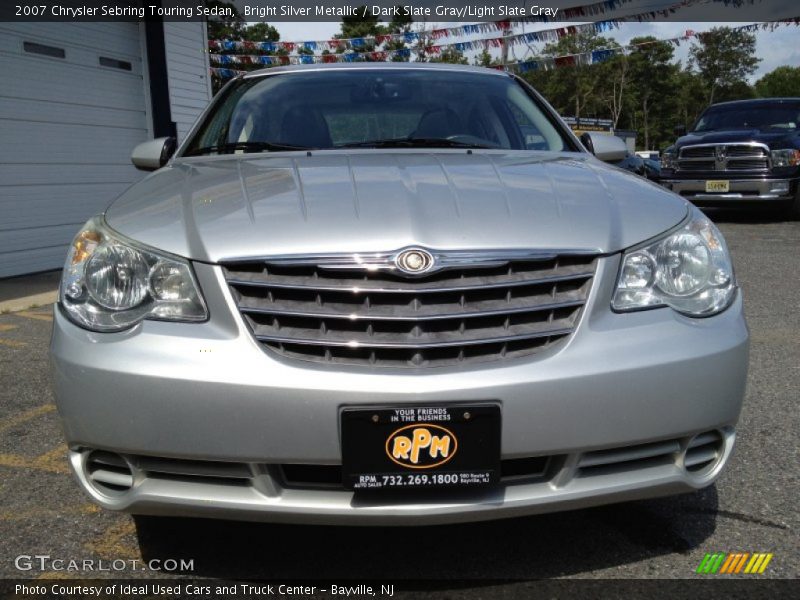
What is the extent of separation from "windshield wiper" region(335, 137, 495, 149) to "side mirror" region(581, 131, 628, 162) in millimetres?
601

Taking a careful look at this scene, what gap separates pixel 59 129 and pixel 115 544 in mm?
7115

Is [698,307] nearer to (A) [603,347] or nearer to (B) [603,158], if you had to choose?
(A) [603,347]

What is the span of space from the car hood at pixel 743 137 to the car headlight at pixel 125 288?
10604 mm

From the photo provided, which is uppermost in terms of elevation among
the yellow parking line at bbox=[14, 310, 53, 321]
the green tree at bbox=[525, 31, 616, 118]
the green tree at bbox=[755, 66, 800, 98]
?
the yellow parking line at bbox=[14, 310, 53, 321]

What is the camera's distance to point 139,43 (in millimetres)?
10125

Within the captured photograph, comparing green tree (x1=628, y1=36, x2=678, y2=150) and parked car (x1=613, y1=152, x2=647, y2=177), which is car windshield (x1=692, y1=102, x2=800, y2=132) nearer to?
parked car (x1=613, y1=152, x2=647, y2=177)

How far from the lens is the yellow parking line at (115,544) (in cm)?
223

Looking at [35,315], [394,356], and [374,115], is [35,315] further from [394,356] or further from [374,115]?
[394,356]

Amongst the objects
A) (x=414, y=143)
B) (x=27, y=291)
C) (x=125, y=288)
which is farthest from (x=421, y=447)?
(x=27, y=291)

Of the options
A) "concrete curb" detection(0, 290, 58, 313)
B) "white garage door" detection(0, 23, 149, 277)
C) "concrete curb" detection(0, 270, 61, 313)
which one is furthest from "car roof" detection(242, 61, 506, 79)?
"white garage door" detection(0, 23, 149, 277)

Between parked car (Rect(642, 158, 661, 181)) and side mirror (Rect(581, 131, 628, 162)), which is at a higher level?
side mirror (Rect(581, 131, 628, 162))

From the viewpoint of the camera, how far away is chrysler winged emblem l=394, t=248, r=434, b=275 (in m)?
1.86

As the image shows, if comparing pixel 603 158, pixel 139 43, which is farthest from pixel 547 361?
pixel 139 43

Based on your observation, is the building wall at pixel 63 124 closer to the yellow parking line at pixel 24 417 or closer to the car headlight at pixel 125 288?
the yellow parking line at pixel 24 417
